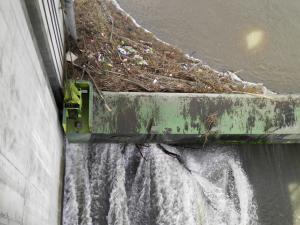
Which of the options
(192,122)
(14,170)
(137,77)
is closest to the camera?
(14,170)

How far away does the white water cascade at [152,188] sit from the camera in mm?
6484

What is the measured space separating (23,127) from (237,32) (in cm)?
600

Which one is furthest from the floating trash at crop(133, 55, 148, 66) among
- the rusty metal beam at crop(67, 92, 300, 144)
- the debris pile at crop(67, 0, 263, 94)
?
the rusty metal beam at crop(67, 92, 300, 144)

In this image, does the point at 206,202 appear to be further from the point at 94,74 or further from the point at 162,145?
the point at 94,74

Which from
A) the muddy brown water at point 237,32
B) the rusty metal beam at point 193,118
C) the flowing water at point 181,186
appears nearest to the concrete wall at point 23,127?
the rusty metal beam at point 193,118

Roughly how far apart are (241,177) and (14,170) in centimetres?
469

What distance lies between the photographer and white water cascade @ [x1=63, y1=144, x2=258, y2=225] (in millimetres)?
6484

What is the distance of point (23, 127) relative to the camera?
3.79 m

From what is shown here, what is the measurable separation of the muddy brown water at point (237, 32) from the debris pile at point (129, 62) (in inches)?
14.4

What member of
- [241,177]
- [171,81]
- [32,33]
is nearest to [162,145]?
[171,81]

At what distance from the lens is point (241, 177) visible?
23.2 feet

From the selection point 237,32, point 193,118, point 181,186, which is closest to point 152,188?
point 181,186

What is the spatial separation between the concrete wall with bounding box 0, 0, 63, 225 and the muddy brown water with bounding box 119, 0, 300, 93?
381cm

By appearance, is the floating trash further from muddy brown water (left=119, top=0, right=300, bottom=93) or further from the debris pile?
muddy brown water (left=119, top=0, right=300, bottom=93)
